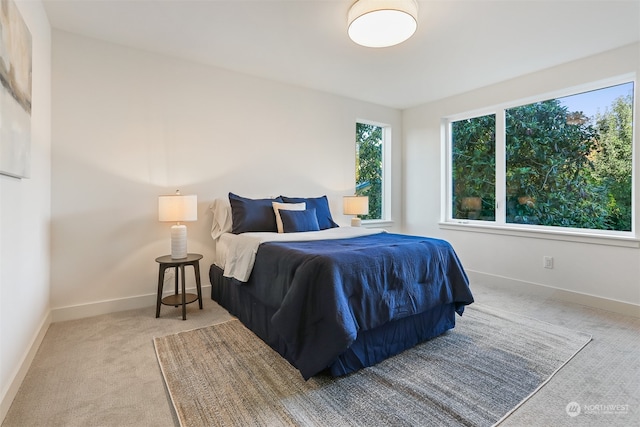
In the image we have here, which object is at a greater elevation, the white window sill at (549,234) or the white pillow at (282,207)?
the white pillow at (282,207)

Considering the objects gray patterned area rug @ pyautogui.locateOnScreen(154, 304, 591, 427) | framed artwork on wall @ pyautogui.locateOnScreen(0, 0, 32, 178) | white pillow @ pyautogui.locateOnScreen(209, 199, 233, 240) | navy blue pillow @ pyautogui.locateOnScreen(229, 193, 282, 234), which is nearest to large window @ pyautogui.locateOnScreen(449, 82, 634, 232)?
gray patterned area rug @ pyautogui.locateOnScreen(154, 304, 591, 427)

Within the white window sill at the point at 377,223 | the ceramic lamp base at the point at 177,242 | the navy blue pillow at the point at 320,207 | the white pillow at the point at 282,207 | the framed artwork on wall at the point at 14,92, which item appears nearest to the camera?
the framed artwork on wall at the point at 14,92

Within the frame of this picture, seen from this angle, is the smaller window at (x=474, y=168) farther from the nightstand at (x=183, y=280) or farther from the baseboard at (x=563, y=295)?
the nightstand at (x=183, y=280)

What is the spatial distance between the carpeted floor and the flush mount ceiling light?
241 centimetres

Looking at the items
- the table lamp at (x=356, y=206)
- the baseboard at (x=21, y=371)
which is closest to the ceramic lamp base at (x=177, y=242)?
the baseboard at (x=21, y=371)

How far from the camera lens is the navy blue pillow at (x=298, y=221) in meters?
3.17

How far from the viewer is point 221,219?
326 centimetres

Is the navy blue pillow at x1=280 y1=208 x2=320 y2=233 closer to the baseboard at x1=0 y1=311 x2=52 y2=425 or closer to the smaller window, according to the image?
the baseboard at x1=0 y1=311 x2=52 y2=425

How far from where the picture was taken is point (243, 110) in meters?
3.60

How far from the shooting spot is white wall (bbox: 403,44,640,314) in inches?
116

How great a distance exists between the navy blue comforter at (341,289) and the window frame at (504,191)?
177 cm

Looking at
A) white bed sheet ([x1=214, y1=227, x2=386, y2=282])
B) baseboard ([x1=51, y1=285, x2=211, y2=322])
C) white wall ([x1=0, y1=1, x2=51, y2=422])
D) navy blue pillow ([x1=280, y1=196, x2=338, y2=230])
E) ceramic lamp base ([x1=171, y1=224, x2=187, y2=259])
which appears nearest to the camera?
white wall ([x1=0, y1=1, x2=51, y2=422])

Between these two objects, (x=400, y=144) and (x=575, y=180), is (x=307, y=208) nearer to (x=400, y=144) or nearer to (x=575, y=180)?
(x=400, y=144)

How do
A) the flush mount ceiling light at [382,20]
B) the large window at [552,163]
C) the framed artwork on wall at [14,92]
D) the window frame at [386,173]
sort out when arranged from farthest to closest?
the window frame at [386,173] < the large window at [552,163] < the flush mount ceiling light at [382,20] < the framed artwork on wall at [14,92]
